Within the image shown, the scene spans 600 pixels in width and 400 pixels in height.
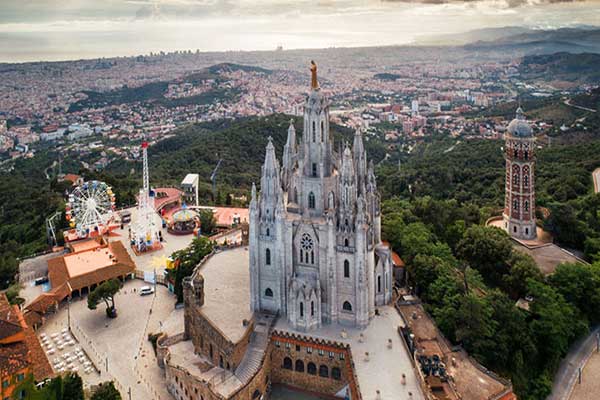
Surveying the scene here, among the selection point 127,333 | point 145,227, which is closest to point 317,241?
point 127,333

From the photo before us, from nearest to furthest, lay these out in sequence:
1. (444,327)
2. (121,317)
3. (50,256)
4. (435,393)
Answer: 1. (435,393)
2. (444,327)
3. (121,317)
4. (50,256)

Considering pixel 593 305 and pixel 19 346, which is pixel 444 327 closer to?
pixel 593 305

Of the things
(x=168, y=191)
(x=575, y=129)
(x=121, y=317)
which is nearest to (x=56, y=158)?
(x=168, y=191)

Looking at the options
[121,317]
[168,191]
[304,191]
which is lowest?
[121,317]

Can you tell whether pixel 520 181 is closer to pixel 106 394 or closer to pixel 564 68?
pixel 106 394

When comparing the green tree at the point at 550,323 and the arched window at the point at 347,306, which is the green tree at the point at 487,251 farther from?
the arched window at the point at 347,306

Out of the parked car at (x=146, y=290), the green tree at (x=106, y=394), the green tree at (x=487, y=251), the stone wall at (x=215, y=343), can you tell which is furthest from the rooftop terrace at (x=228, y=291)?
the green tree at (x=487, y=251)
